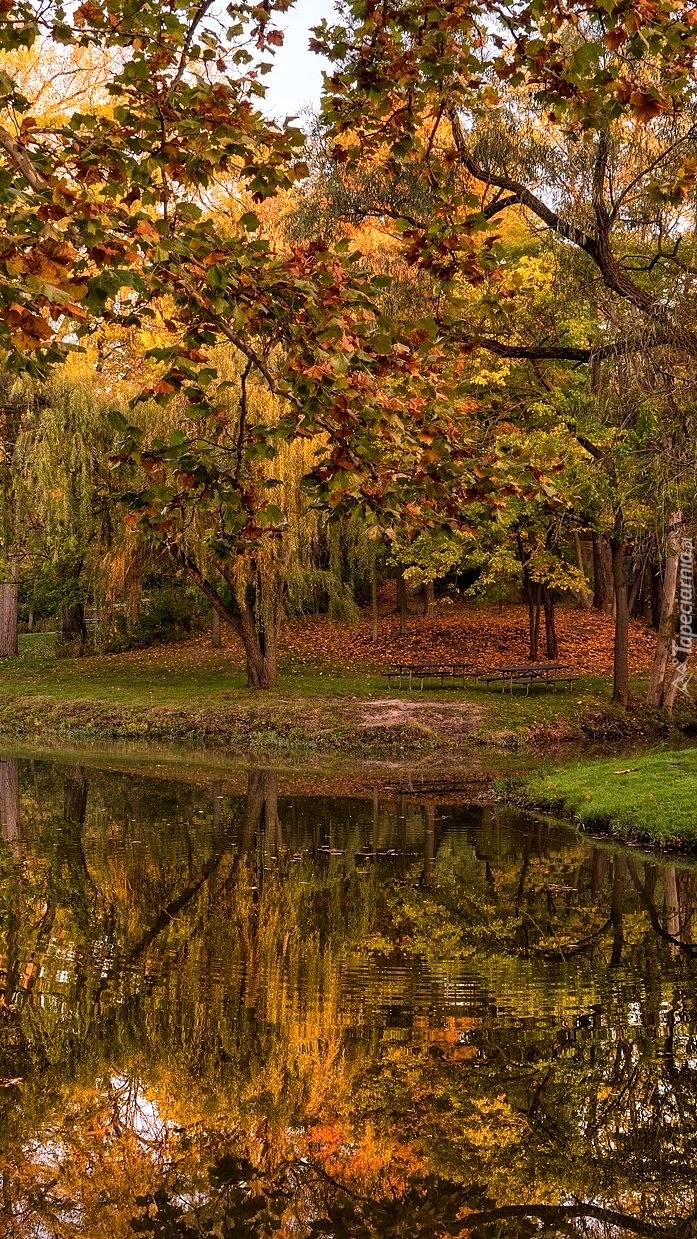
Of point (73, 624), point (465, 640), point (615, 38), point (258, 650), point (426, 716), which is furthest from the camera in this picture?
point (73, 624)

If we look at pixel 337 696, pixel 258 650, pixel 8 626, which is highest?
pixel 8 626

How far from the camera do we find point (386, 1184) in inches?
182

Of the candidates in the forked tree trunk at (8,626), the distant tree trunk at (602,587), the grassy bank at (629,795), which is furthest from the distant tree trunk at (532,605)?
the forked tree trunk at (8,626)

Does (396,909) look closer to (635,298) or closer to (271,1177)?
(271,1177)

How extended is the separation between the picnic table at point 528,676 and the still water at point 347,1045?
40.0 feet

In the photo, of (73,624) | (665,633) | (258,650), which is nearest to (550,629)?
(665,633)

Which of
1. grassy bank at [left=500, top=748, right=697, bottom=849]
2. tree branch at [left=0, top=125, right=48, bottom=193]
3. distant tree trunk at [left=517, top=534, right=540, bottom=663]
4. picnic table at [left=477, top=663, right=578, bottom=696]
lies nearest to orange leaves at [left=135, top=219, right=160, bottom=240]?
tree branch at [left=0, top=125, right=48, bottom=193]

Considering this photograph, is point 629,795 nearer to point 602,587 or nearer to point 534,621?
A: point 534,621

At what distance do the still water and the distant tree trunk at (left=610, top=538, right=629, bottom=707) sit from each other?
11.1m

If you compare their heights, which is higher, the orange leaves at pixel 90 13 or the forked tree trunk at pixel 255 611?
the orange leaves at pixel 90 13

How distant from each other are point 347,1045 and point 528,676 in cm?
1866

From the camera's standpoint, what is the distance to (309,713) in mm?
22531

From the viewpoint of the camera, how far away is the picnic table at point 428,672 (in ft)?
82.6

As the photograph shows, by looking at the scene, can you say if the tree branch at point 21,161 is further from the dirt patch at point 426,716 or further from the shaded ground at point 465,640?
the shaded ground at point 465,640
